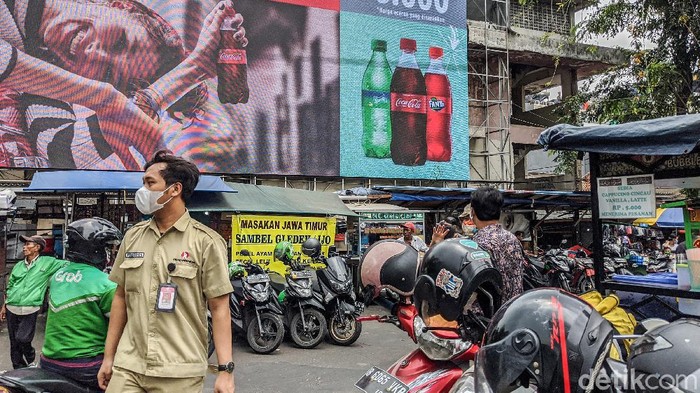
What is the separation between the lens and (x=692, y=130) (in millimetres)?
3879

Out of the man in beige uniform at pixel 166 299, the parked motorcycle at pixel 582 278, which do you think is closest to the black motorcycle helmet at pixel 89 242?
the man in beige uniform at pixel 166 299

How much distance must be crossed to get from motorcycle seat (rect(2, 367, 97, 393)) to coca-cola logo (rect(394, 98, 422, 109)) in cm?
1448

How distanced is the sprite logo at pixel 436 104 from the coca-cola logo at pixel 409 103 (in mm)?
391

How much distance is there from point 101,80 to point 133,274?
12.4 meters

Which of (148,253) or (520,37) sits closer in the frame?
(148,253)

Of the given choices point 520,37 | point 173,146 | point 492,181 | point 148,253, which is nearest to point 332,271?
point 148,253

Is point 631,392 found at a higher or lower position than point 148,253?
lower

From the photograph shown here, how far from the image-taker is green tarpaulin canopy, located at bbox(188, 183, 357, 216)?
1018 cm

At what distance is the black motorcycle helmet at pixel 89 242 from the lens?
302cm

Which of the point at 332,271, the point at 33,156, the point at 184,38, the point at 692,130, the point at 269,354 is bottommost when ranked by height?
the point at 269,354

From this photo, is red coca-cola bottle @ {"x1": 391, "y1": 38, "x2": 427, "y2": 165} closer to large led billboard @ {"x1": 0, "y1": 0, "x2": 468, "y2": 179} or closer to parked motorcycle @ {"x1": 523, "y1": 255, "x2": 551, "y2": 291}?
large led billboard @ {"x1": 0, "y1": 0, "x2": 468, "y2": 179}

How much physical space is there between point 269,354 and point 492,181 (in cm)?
Answer: 1187

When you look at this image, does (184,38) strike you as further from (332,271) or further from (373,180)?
(332,271)

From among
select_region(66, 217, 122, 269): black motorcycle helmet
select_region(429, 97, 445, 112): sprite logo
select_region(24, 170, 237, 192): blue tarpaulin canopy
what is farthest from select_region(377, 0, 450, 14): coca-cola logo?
select_region(66, 217, 122, 269): black motorcycle helmet
